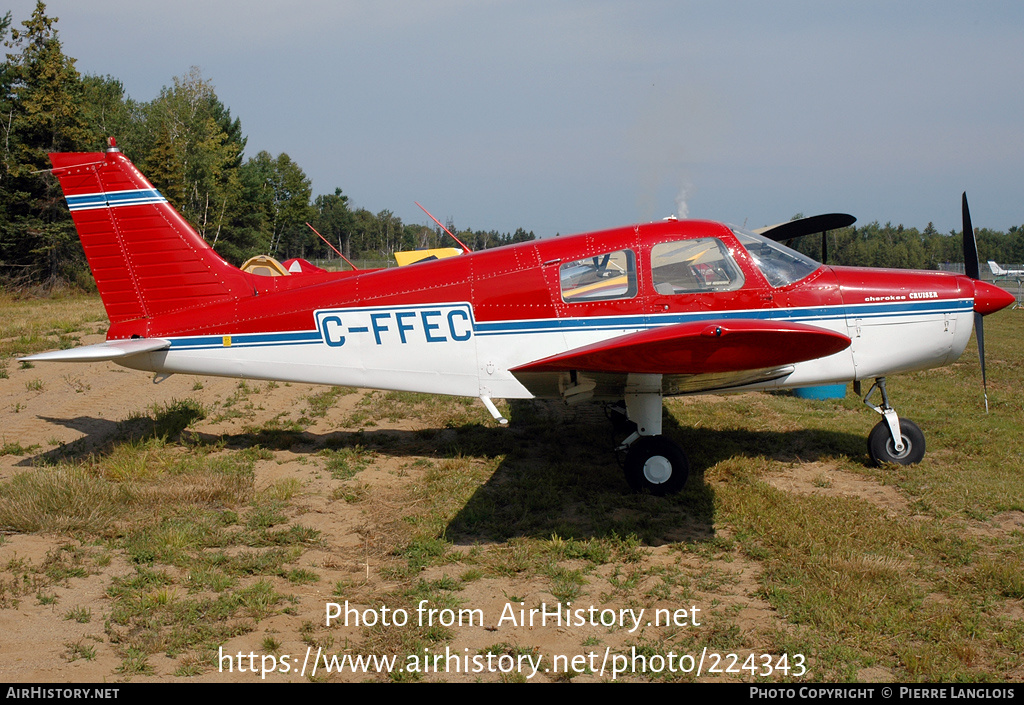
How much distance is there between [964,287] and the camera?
21.5 feet

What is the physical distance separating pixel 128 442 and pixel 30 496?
199 centimetres

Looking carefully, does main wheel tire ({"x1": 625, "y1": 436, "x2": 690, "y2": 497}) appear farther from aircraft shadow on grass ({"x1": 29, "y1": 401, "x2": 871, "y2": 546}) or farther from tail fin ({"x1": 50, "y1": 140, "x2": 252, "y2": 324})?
tail fin ({"x1": 50, "y1": 140, "x2": 252, "y2": 324})


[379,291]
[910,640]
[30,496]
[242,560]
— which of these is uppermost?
[379,291]

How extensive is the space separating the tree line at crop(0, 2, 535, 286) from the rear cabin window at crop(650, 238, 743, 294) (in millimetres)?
9505

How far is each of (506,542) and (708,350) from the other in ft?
7.05

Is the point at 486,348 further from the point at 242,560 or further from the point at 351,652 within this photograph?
the point at 351,652

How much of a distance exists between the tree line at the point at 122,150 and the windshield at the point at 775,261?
1019cm

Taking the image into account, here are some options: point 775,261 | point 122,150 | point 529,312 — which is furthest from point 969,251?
point 122,150

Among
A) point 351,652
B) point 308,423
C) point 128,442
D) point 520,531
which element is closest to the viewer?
point 351,652

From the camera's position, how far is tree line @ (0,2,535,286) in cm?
3095

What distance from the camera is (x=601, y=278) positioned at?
6465 mm

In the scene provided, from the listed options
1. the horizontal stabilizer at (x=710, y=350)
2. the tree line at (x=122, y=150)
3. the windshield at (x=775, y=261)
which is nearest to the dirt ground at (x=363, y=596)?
the horizontal stabilizer at (x=710, y=350)

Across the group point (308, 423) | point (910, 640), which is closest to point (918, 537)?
point (910, 640)

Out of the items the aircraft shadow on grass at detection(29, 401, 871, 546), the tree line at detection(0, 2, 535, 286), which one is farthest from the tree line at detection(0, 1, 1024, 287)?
the aircraft shadow on grass at detection(29, 401, 871, 546)
